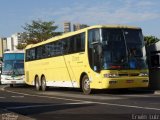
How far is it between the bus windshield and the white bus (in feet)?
56.1

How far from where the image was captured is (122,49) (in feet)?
81.5

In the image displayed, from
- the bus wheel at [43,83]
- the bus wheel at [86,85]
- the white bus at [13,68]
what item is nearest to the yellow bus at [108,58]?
the bus wheel at [86,85]

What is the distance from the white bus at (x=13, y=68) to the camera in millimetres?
40562

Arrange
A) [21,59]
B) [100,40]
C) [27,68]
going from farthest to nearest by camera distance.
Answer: [21,59] < [27,68] < [100,40]

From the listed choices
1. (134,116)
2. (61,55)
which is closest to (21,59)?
(61,55)

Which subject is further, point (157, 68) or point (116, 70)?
point (157, 68)

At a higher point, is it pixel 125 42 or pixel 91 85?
pixel 125 42

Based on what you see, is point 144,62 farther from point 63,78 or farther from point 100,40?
point 63,78

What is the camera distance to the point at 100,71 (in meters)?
24.7

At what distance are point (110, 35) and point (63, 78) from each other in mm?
6058

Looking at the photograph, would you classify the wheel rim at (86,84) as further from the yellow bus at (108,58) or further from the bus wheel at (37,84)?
the bus wheel at (37,84)

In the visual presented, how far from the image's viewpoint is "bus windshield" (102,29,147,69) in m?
24.5

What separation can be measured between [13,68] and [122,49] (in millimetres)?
17963

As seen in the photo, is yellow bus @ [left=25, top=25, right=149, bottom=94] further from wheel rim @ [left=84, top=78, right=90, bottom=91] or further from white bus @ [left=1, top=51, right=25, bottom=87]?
white bus @ [left=1, top=51, right=25, bottom=87]
